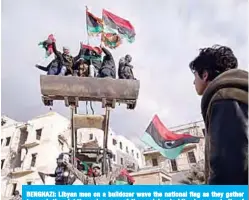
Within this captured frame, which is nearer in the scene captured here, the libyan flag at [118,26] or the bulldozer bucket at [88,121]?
the bulldozer bucket at [88,121]

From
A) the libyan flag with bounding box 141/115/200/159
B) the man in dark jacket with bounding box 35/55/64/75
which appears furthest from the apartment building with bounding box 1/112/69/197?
the man in dark jacket with bounding box 35/55/64/75

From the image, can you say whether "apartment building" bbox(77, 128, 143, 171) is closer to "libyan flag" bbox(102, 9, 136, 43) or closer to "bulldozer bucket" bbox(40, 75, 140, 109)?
"libyan flag" bbox(102, 9, 136, 43)

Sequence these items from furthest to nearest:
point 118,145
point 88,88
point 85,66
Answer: point 118,145 → point 85,66 → point 88,88

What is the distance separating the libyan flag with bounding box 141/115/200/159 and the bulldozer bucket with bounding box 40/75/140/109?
1.94 m

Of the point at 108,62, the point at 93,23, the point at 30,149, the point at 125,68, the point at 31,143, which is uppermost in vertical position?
the point at 31,143

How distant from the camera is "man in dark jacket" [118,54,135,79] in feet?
13.7

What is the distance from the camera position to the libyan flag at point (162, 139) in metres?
5.81

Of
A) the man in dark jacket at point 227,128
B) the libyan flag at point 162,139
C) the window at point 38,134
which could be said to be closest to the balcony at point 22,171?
the window at point 38,134

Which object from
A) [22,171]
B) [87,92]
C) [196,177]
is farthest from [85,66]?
[22,171]

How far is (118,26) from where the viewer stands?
16.8 feet

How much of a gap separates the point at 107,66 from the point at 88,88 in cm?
46

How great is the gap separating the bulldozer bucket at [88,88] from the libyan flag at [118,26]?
129cm

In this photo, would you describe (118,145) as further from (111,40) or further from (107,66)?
(107,66)

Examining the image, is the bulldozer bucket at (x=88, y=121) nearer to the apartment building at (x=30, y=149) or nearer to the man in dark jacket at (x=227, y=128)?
the man in dark jacket at (x=227, y=128)
